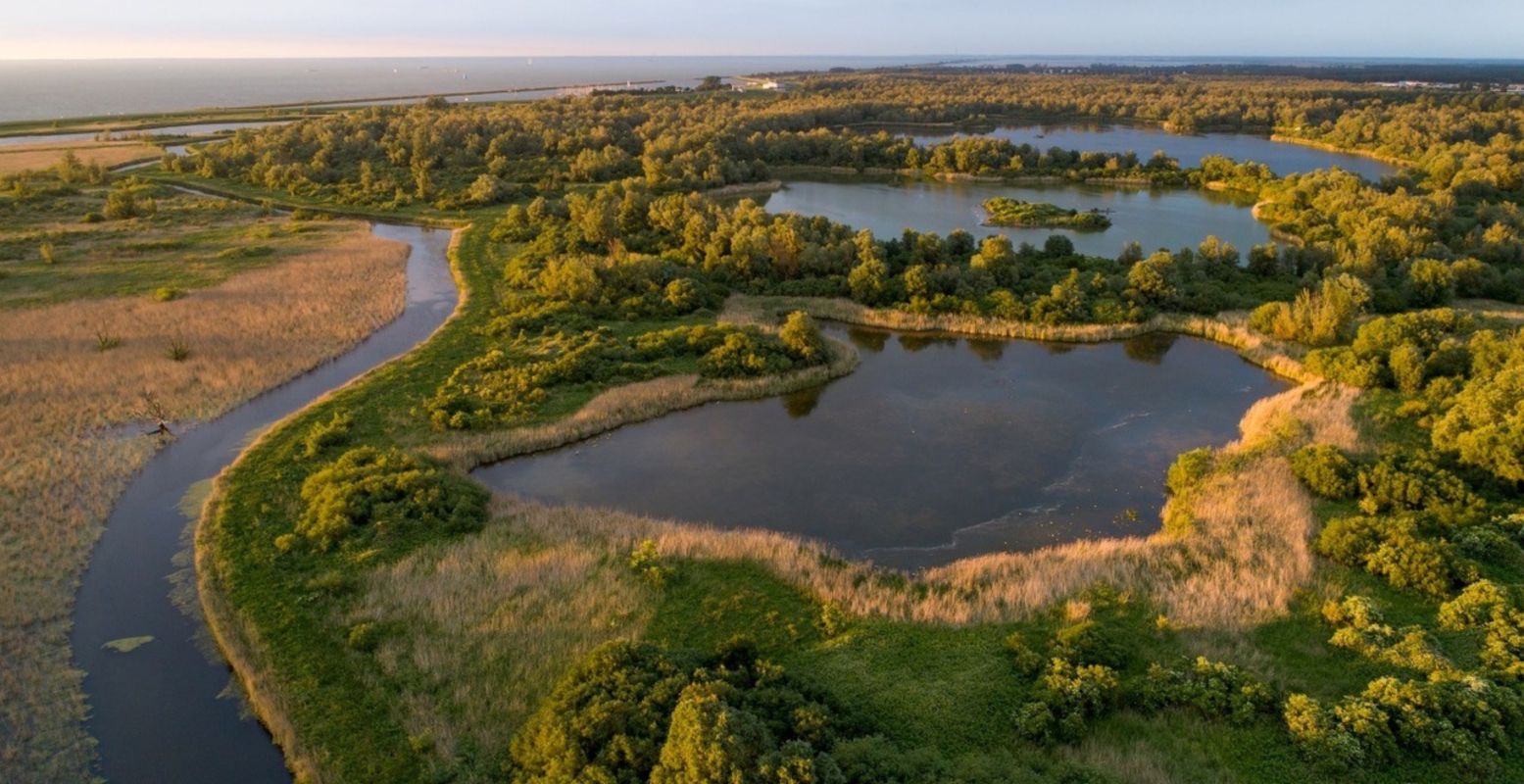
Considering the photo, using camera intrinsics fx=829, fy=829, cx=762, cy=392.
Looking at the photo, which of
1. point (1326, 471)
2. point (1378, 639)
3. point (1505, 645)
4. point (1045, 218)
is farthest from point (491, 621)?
point (1045, 218)

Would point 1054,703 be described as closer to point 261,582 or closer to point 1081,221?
point 261,582

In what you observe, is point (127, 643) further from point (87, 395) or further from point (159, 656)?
point (87, 395)

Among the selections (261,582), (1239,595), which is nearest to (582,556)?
(261,582)

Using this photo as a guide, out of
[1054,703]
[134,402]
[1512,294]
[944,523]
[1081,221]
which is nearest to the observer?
[1054,703]

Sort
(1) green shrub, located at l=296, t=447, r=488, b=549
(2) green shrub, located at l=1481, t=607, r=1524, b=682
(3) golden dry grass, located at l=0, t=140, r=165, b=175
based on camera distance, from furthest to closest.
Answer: (3) golden dry grass, located at l=0, t=140, r=165, b=175 < (1) green shrub, located at l=296, t=447, r=488, b=549 < (2) green shrub, located at l=1481, t=607, r=1524, b=682

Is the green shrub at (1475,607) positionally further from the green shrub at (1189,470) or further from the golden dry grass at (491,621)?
the golden dry grass at (491,621)

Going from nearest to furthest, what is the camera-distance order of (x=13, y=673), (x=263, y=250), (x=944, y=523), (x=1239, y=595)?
(x=13, y=673) < (x=1239, y=595) < (x=944, y=523) < (x=263, y=250)

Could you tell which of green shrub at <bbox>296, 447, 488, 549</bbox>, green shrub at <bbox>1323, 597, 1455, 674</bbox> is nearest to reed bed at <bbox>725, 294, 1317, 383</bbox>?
green shrub at <bbox>296, 447, 488, 549</bbox>

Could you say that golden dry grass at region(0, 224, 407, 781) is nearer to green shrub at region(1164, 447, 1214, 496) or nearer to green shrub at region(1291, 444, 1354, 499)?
green shrub at region(1164, 447, 1214, 496)
